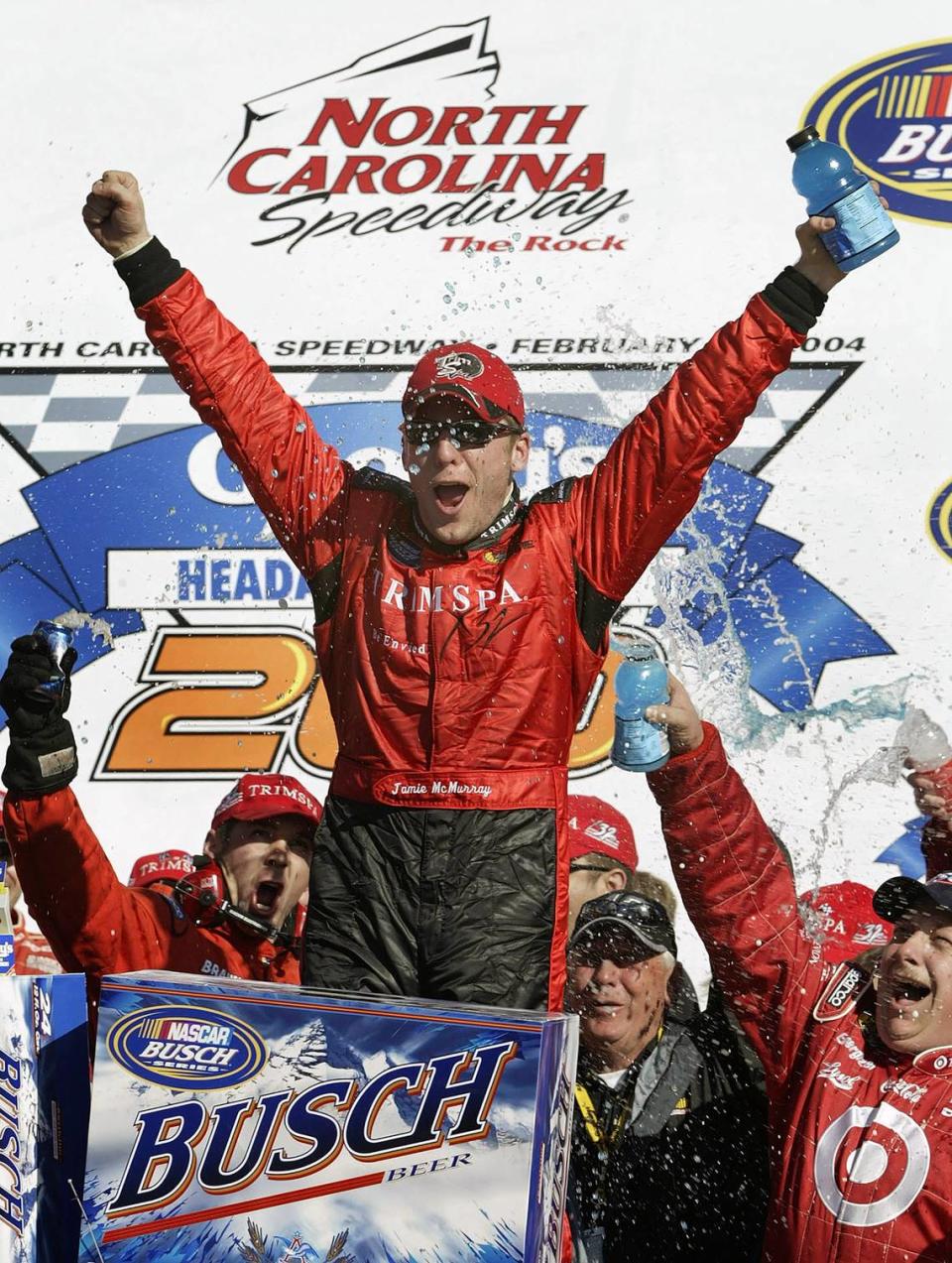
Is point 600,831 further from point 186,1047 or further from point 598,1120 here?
point 186,1047

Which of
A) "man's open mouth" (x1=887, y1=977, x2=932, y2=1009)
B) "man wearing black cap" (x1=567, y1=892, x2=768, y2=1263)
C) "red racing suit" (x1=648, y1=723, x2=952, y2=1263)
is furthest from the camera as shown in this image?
"man wearing black cap" (x1=567, y1=892, x2=768, y2=1263)

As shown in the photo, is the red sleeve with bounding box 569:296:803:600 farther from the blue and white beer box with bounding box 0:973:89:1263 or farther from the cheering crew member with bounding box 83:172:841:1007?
the blue and white beer box with bounding box 0:973:89:1263

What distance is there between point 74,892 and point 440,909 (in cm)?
86

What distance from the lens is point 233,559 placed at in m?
4.30

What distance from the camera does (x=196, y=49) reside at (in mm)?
4324

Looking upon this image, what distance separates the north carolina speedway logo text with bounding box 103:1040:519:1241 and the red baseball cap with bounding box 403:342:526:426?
1297 mm

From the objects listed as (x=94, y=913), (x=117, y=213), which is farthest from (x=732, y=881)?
(x=117, y=213)

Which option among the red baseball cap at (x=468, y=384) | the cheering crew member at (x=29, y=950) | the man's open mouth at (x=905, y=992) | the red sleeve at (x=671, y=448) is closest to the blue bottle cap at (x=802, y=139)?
the red sleeve at (x=671, y=448)

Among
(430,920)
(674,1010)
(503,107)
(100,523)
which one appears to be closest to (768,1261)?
(674,1010)

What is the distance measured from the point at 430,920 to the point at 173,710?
72.8 inches

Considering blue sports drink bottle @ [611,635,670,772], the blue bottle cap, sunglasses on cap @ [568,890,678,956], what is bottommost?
sunglasses on cap @ [568,890,678,956]

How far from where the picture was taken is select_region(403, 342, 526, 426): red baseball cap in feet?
9.04

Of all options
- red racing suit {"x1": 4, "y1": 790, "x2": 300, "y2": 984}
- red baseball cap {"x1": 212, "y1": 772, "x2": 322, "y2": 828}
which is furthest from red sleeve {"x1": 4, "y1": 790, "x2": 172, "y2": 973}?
→ red baseball cap {"x1": 212, "y1": 772, "x2": 322, "y2": 828}

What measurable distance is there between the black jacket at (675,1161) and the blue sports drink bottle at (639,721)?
53 cm
